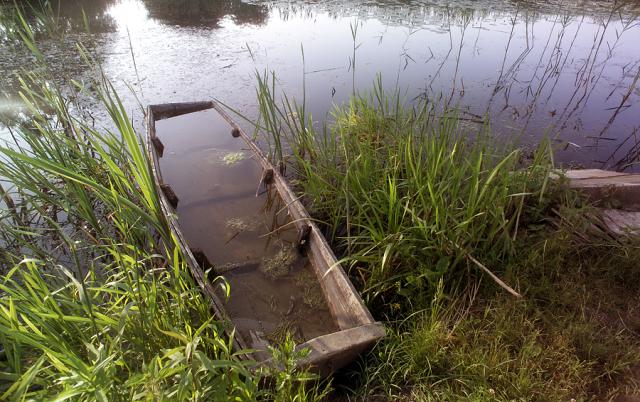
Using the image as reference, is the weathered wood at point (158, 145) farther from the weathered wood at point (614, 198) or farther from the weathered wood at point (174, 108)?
the weathered wood at point (614, 198)

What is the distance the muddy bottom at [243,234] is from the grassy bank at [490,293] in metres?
0.36

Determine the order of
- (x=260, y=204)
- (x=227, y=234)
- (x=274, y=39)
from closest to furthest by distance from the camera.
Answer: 1. (x=227, y=234)
2. (x=260, y=204)
3. (x=274, y=39)

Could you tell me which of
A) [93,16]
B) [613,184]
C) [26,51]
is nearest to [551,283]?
[613,184]

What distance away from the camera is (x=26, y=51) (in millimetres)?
4590

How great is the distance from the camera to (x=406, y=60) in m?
4.90

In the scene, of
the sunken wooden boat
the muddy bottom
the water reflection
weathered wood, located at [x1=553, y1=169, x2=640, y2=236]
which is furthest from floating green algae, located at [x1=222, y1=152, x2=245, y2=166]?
the water reflection

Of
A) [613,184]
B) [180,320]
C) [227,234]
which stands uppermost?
[613,184]

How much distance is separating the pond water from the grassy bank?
107 cm

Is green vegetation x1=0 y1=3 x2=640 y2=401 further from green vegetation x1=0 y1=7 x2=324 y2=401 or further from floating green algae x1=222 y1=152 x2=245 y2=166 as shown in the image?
floating green algae x1=222 y1=152 x2=245 y2=166

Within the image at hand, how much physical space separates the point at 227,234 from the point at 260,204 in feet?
1.32

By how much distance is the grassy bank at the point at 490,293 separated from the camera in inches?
53.8

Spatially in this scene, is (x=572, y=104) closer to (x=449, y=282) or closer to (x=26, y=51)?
(x=449, y=282)

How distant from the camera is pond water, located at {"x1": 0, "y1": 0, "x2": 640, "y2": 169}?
3688 mm

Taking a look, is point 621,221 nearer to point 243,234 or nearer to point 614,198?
point 614,198
